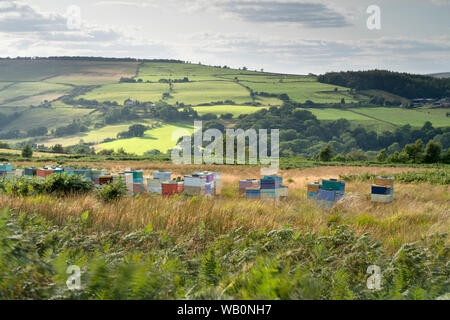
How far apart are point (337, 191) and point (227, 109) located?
5454 inches

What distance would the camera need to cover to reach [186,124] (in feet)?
479

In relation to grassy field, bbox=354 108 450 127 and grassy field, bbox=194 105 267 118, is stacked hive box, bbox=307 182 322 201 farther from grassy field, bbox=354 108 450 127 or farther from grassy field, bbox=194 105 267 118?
grassy field, bbox=194 105 267 118

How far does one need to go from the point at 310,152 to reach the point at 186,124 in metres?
46.6

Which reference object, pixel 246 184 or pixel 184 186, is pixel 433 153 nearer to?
pixel 246 184

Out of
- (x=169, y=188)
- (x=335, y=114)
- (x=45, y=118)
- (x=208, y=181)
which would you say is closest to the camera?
(x=169, y=188)

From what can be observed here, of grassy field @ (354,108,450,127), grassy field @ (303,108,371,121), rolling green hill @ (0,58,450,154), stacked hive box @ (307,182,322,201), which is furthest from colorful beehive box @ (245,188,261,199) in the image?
grassy field @ (354,108,450,127)

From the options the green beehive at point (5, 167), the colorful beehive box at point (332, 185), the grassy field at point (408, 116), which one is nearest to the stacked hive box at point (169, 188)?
the colorful beehive box at point (332, 185)

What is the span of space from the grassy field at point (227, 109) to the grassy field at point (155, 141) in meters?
12.2

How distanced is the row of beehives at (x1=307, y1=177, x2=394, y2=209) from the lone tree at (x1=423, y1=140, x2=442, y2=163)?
56.9 metres

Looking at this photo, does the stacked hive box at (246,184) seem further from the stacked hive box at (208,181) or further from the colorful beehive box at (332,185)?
the colorful beehive box at (332,185)

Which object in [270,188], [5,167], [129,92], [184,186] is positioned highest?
[129,92]

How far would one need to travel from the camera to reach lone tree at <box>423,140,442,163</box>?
6481 cm

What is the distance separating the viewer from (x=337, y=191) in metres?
14.4

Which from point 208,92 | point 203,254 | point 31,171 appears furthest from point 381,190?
point 208,92
